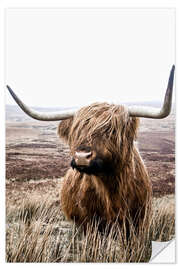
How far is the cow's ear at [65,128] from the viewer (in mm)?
2594

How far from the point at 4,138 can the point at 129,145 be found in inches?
42.0

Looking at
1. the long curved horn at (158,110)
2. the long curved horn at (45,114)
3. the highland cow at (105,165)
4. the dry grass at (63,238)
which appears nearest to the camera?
the long curved horn at (158,110)

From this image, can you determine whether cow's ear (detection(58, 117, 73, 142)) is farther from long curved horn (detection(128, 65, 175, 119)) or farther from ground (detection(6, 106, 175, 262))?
long curved horn (detection(128, 65, 175, 119))

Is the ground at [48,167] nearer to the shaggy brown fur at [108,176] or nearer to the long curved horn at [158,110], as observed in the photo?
the shaggy brown fur at [108,176]

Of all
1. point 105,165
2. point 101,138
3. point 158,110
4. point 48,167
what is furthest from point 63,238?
point 158,110

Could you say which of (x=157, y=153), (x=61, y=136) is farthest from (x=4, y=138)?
(x=157, y=153)

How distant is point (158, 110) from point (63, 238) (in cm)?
129

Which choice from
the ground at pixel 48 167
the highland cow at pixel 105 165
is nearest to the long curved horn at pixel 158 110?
the highland cow at pixel 105 165

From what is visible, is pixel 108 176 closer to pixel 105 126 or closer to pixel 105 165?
pixel 105 165

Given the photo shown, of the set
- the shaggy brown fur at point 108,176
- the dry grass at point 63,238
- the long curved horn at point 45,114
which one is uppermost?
the long curved horn at point 45,114

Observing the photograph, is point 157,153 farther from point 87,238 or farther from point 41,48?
point 41,48

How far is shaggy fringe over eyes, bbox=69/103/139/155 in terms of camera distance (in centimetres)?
234

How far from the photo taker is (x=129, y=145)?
2.46 m

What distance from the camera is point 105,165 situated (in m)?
2.33
